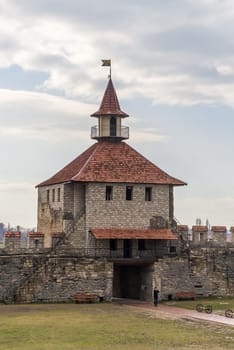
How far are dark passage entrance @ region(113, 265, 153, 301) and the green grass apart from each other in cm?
229

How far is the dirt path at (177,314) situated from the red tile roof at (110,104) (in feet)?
46.8

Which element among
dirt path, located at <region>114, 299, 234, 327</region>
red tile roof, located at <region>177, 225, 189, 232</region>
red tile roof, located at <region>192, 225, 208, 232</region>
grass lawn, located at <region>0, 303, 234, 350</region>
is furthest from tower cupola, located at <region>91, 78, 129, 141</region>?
grass lawn, located at <region>0, 303, 234, 350</region>

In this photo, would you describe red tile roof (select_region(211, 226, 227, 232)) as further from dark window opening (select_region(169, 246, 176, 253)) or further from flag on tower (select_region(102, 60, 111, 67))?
flag on tower (select_region(102, 60, 111, 67))

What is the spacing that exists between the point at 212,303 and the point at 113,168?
37.2 ft

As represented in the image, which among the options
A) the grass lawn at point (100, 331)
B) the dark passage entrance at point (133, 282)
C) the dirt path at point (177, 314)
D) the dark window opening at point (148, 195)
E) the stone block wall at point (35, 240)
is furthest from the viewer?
the dark window opening at point (148, 195)

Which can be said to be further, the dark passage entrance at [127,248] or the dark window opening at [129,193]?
the dark window opening at [129,193]

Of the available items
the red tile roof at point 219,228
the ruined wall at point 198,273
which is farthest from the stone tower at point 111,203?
the red tile roof at point 219,228

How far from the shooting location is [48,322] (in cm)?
3394

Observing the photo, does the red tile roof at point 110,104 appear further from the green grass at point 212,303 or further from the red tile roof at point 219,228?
the green grass at point 212,303

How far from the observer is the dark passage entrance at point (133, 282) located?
4691 cm

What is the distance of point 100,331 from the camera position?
31250 millimetres

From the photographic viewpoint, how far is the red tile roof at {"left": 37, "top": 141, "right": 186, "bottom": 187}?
48.0 metres

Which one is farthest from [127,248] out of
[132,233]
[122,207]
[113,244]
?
[122,207]

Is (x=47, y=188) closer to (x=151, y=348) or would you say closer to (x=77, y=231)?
(x=77, y=231)
